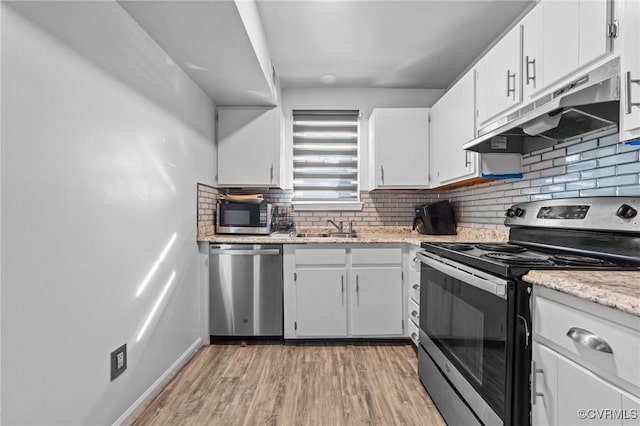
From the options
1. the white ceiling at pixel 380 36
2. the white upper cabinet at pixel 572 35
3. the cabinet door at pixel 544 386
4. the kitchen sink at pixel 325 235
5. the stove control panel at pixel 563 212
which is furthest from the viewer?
the kitchen sink at pixel 325 235

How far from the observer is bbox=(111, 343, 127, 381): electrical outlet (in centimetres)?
154

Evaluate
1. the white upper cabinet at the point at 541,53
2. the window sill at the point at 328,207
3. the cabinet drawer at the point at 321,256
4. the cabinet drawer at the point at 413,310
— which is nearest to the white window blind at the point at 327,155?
the window sill at the point at 328,207

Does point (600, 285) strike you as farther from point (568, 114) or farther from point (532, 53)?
point (532, 53)

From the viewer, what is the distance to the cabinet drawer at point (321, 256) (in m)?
2.69

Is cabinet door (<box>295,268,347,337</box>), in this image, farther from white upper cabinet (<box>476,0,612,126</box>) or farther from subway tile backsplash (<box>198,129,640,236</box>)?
white upper cabinet (<box>476,0,612,126</box>)

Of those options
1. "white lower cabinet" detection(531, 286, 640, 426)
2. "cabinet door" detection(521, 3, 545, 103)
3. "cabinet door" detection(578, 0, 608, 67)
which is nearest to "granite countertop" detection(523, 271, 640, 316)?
"white lower cabinet" detection(531, 286, 640, 426)

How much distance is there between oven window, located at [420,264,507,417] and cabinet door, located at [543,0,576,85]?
3.54ft

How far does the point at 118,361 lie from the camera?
61.7 inches

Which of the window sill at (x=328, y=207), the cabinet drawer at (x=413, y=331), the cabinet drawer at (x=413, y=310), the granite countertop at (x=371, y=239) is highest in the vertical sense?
the window sill at (x=328, y=207)

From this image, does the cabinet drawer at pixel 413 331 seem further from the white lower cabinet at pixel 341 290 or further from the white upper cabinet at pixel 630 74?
the white upper cabinet at pixel 630 74

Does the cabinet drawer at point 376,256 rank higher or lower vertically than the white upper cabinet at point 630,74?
lower

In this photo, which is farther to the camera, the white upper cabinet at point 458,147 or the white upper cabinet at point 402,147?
the white upper cabinet at point 402,147

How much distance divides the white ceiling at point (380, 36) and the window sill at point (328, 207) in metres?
1.31

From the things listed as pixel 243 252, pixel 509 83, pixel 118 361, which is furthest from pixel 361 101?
pixel 118 361
